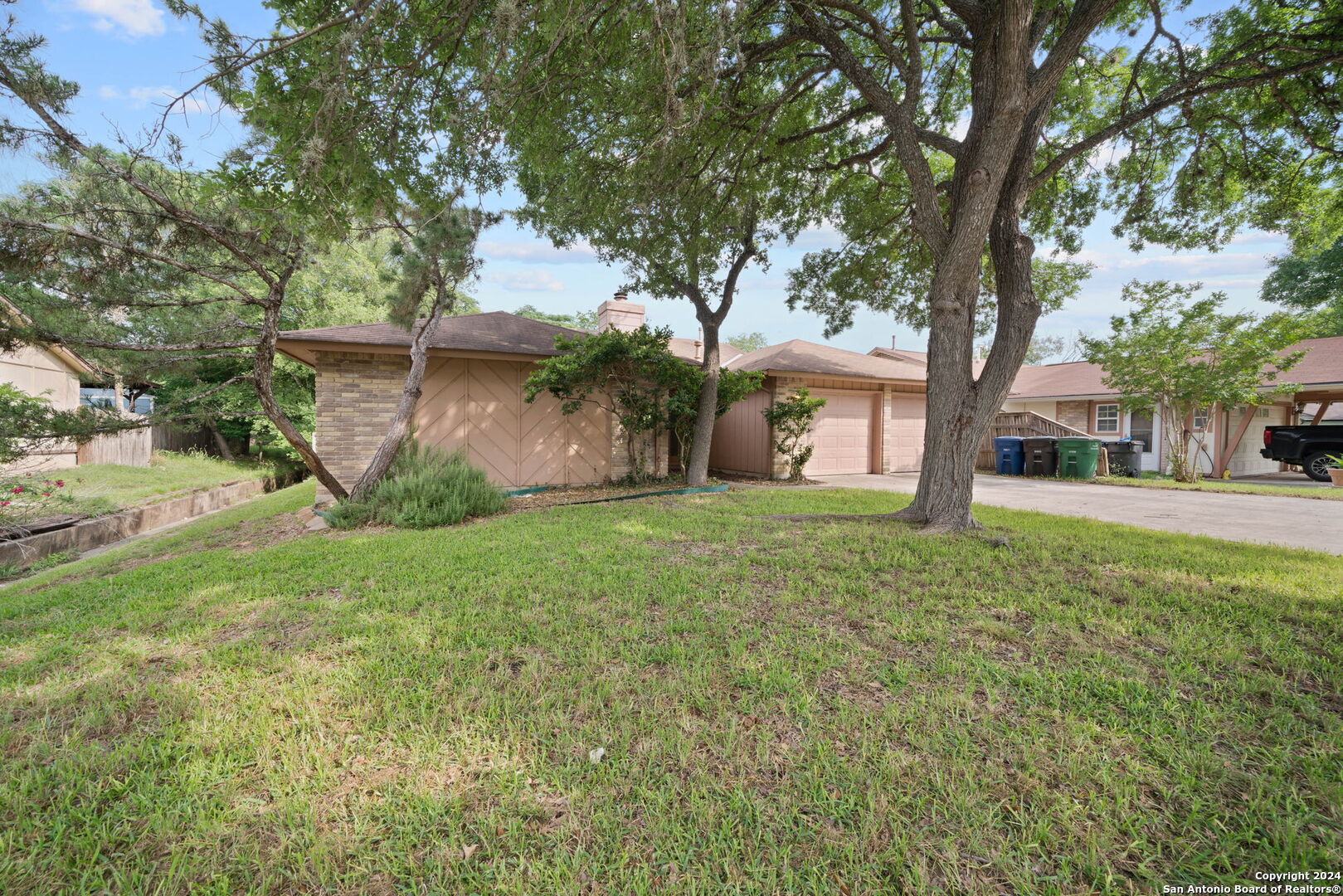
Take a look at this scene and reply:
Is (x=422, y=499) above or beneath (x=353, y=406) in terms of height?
beneath

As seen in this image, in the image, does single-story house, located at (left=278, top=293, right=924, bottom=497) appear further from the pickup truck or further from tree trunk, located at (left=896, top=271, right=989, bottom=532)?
the pickup truck

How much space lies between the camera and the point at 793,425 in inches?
450

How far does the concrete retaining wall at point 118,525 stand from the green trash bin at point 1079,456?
18.8m

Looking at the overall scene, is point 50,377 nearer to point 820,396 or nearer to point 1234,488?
point 820,396

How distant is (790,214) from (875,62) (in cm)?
247

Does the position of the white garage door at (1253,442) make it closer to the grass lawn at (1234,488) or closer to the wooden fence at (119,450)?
the grass lawn at (1234,488)

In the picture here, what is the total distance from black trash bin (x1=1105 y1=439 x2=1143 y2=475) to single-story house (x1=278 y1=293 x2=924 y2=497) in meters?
4.62

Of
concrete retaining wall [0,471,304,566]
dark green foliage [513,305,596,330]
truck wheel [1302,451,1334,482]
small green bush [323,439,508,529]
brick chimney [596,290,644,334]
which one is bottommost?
concrete retaining wall [0,471,304,566]

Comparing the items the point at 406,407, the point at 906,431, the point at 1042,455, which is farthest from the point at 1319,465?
the point at 406,407

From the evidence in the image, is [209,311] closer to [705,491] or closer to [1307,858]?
[705,491]

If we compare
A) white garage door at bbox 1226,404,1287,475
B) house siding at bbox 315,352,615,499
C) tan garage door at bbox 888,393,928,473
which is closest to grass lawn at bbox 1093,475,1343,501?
tan garage door at bbox 888,393,928,473

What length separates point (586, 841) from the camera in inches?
65.7

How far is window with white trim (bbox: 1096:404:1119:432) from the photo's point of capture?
51.3 ft

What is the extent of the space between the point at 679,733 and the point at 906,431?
526 inches
